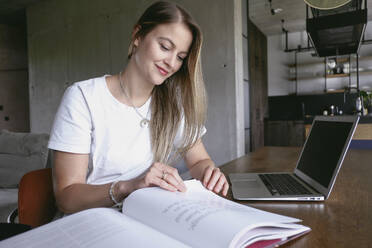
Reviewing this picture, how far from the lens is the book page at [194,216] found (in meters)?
0.48

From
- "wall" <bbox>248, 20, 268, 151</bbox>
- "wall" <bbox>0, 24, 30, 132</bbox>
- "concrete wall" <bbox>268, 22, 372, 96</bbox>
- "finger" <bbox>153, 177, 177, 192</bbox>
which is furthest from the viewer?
"wall" <bbox>0, 24, 30, 132</bbox>

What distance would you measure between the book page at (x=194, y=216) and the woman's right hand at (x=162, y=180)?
2 cm

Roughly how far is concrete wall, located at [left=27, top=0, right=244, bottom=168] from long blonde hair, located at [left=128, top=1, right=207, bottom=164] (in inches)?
105

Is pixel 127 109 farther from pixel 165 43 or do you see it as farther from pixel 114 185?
pixel 114 185

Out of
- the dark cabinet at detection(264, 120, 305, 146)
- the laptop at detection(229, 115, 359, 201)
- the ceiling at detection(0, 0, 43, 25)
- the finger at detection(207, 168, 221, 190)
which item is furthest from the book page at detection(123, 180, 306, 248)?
the ceiling at detection(0, 0, 43, 25)

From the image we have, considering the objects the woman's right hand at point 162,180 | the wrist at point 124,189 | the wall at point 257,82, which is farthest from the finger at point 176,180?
Answer: the wall at point 257,82

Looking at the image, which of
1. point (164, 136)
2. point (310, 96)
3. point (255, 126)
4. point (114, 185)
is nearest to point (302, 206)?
point (114, 185)

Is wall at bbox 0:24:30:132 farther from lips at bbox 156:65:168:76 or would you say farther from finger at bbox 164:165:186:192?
finger at bbox 164:165:186:192

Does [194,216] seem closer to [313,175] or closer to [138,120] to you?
[313,175]

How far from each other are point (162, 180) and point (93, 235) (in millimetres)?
263

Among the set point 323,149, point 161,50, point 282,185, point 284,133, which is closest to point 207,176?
point 282,185

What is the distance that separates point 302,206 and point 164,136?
0.63m

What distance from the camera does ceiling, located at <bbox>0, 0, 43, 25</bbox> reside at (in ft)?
18.6

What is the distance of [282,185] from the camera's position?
0.95 metres
